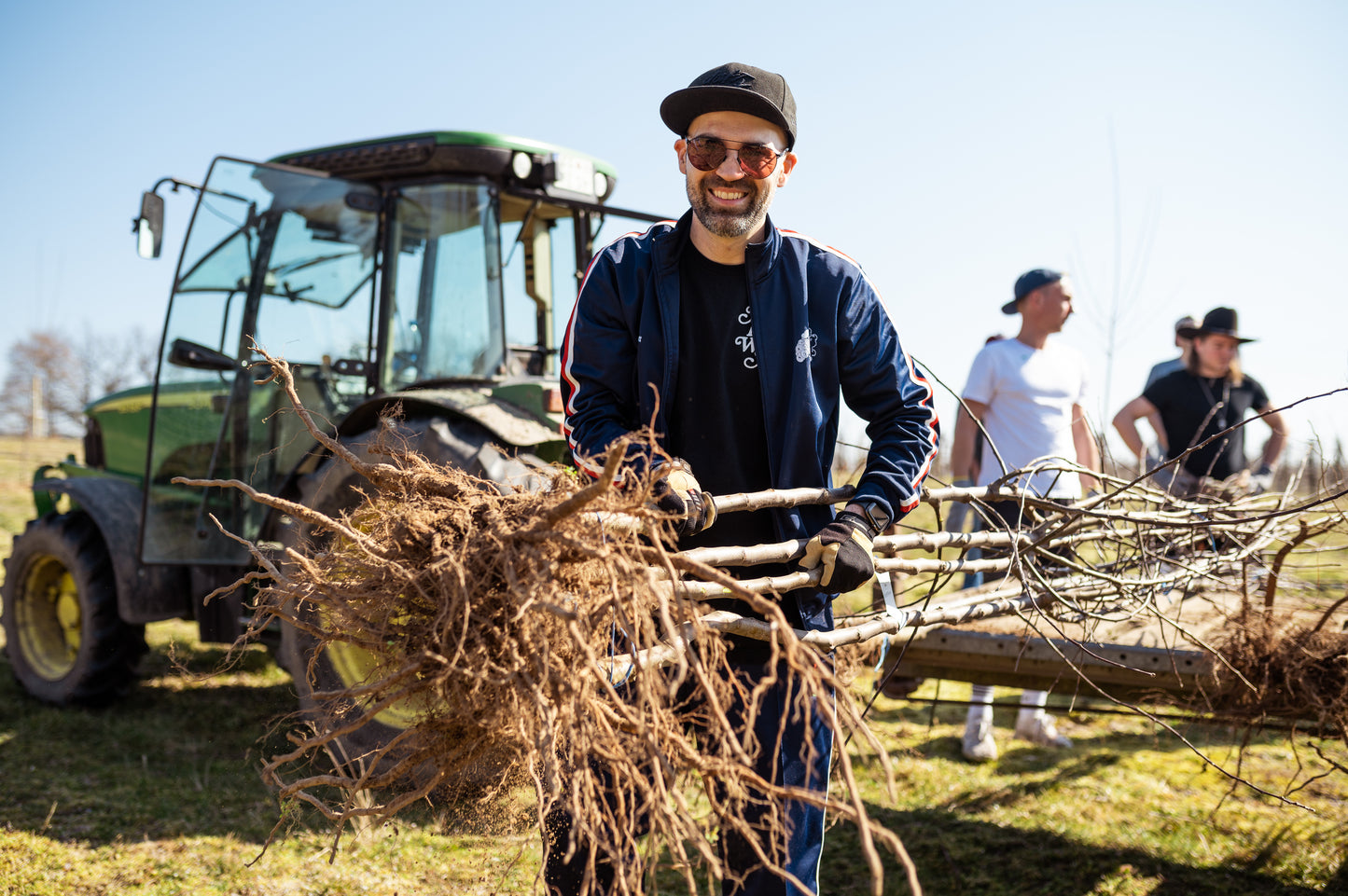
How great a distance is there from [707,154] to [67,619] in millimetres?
5057

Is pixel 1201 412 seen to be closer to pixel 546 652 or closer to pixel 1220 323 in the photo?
pixel 1220 323

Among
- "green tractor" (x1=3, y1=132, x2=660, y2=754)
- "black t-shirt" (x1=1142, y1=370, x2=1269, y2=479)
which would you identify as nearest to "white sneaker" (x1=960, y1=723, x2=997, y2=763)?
"black t-shirt" (x1=1142, y1=370, x2=1269, y2=479)

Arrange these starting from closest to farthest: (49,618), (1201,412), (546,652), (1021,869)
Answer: (546,652) → (1021,869) → (1201,412) → (49,618)

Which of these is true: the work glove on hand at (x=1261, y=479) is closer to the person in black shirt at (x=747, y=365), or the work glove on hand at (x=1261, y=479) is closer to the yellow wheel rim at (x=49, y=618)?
the person in black shirt at (x=747, y=365)

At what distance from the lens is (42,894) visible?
2.77 metres

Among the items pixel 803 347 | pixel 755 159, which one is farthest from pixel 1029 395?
pixel 755 159

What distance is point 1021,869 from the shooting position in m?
3.26

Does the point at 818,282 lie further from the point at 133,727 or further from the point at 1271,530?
the point at 133,727

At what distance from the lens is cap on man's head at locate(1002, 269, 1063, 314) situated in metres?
4.50

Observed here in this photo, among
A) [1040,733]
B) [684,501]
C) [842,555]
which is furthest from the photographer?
[1040,733]

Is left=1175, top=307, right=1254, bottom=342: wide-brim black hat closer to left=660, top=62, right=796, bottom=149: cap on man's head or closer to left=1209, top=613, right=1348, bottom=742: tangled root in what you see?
left=1209, top=613, right=1348, bottom=742: tangled root

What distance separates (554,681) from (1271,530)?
2807 millimetres

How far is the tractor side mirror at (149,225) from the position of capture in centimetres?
417

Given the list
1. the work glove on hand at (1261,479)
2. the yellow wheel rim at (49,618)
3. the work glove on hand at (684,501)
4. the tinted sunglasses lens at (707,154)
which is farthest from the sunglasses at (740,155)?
the yellow wheel rim at (49,618)
